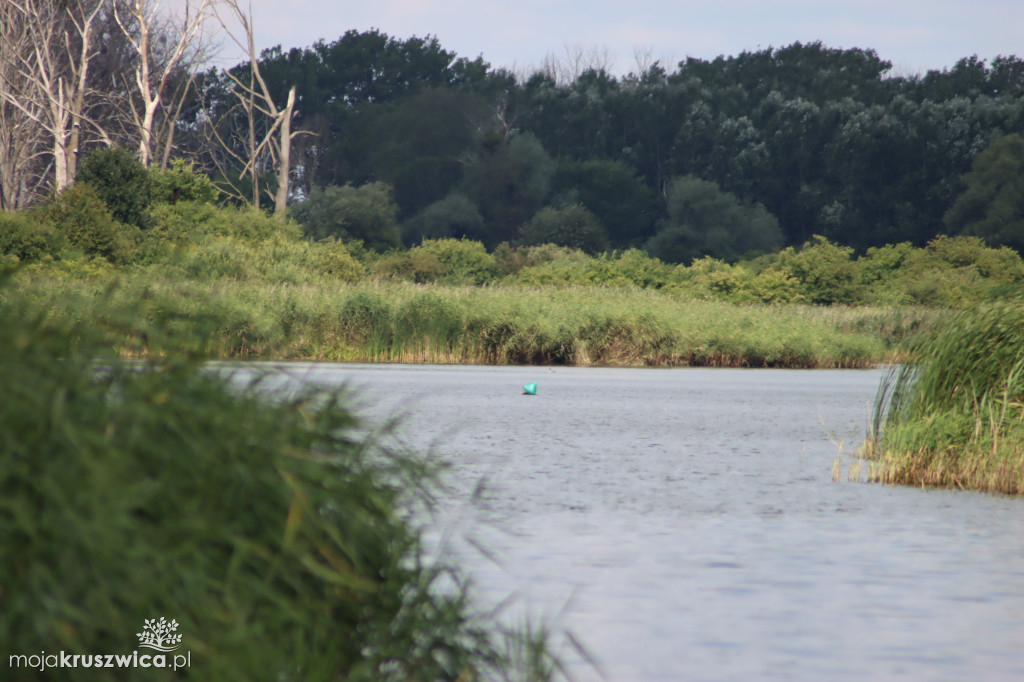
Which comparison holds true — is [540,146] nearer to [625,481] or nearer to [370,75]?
[370,75]

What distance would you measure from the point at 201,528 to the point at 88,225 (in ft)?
107

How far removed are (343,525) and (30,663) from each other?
995 millimetres

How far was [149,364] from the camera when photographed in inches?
141

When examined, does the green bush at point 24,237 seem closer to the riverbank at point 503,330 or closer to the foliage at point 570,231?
the riverbank at point 503,330

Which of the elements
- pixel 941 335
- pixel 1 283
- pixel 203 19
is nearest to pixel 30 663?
pixel 1 283

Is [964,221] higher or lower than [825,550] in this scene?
higher

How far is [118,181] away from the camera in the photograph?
122ft

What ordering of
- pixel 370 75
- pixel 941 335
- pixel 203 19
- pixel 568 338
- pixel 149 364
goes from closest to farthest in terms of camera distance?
pixel 149 364, pixel 941 335, pixel 568 338, pixel 203 19, pixel 370 75

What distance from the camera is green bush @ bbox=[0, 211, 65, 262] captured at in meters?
30.7

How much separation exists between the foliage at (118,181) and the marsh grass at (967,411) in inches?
1180

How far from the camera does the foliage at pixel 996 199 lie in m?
57.0

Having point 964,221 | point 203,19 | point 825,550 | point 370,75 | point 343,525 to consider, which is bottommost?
point 825,550

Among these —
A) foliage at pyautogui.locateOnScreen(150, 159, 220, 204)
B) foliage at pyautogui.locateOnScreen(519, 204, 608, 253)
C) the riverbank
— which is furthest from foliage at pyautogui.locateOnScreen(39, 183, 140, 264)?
foliage at pyautogui.locateOnScreen(519, 204, 608, 253)

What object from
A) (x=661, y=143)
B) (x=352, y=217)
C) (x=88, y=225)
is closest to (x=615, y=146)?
(x=661, y=143)
